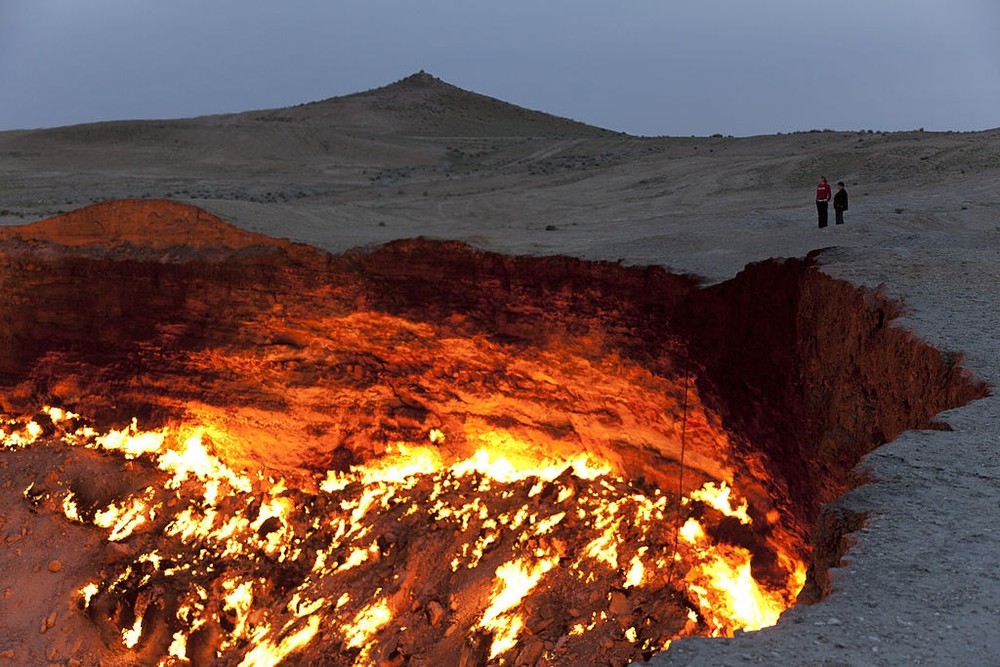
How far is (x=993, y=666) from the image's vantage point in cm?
262

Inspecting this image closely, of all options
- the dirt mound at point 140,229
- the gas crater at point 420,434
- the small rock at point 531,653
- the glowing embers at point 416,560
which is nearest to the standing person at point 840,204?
the gas crater at point 420,434

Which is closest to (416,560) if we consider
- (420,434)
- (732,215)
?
(420,434)

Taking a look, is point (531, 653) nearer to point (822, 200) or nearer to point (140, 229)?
point (822, 200)

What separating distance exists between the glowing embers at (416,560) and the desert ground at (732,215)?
174 cm

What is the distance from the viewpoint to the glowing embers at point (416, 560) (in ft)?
25.5

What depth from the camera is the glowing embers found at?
25.5ft

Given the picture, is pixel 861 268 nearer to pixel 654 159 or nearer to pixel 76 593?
pixel 76 593

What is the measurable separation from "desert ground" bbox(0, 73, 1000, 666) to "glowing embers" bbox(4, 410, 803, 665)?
1.74 metres

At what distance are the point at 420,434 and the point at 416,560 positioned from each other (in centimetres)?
192

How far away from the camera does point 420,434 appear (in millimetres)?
10617

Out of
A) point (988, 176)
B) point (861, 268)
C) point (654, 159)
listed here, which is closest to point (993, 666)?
point (861, 268)

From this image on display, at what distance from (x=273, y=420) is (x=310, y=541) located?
190cm

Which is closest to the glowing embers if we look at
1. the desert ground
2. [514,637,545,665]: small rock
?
[514,637,545,665]: small rock

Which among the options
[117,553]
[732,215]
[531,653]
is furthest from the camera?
[732,215]
